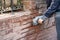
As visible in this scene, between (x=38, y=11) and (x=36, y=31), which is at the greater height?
(x=38, y=11)

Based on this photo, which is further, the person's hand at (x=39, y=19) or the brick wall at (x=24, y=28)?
the person's hand at (x=39, y=19)

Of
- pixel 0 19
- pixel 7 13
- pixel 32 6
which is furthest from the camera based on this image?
pixel 32 6

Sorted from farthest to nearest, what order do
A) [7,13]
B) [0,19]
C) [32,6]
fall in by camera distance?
[32,6]
[7,13]
[0,19]

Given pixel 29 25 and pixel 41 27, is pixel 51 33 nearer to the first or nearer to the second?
pixel 41 27

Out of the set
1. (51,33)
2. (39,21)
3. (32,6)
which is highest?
(32,6)

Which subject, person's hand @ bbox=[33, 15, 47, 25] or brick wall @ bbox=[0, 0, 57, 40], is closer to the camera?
brick wall @ bbox=[0, 0, 57, 40]

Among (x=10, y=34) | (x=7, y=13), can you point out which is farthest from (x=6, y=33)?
(x=7, y=13)

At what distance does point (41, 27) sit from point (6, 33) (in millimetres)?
677

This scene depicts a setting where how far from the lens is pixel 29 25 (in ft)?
8.48

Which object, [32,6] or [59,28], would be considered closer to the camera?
[59,28]

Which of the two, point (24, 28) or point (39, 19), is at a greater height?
point (39, 19)

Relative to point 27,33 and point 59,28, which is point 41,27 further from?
point 59,28

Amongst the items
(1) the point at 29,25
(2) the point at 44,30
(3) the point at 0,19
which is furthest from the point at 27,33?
(3) the point at 0,19

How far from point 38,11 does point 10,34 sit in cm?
68
